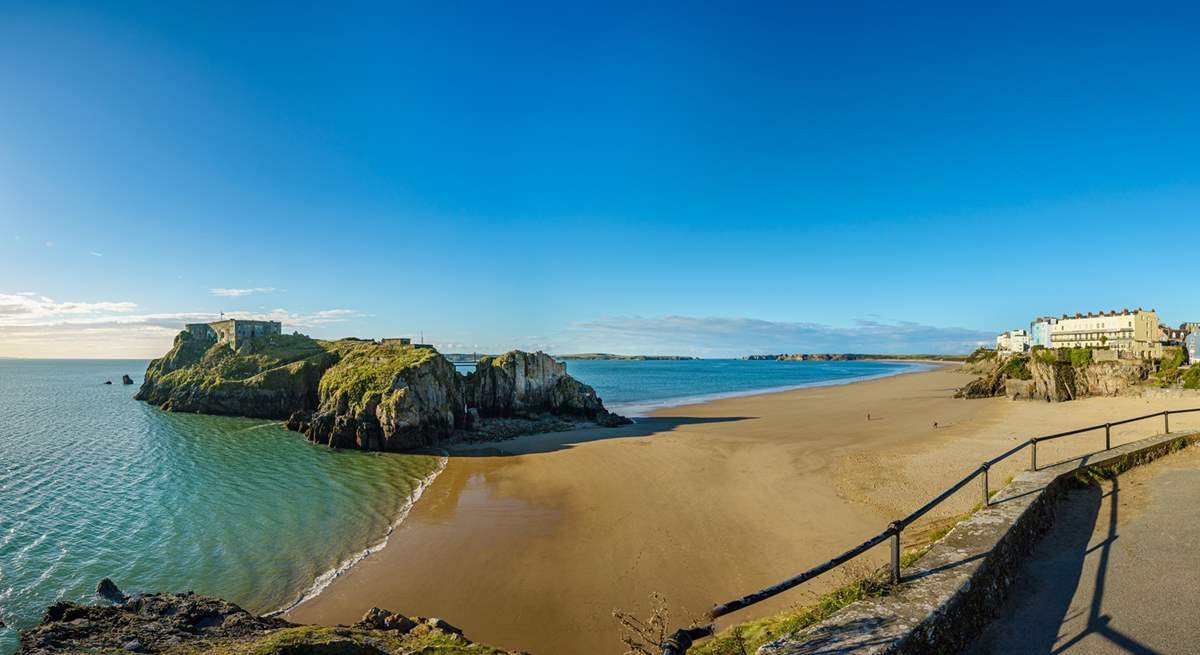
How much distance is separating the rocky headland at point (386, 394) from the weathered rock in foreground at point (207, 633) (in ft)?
71.1

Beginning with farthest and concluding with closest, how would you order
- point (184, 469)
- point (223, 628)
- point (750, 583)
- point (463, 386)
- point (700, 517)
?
point (463, 386), point (184, 469), point (700, 517), point (750, 583), point (223, 628)

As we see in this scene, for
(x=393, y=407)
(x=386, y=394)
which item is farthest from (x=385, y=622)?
(x=386, y=394)

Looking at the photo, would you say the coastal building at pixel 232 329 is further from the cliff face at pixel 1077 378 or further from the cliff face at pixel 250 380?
the cliff face at pixel 1077 378

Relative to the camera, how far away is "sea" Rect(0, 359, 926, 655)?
12.6 meters

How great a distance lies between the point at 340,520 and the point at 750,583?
1296 centimetres

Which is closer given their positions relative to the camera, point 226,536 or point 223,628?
point 223,628

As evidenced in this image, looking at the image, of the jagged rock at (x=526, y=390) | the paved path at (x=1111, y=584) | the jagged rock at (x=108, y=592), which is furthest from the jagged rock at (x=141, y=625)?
the jagged rock at (x=526, y=390)

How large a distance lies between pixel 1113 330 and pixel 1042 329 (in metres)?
23.5

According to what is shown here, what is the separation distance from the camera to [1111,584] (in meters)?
5.77

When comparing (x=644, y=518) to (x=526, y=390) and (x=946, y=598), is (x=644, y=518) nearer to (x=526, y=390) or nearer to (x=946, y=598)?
(x=946, y=598)

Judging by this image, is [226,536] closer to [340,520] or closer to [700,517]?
[340,520]

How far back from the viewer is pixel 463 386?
124 ft

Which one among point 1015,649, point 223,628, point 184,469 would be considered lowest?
point 184,469

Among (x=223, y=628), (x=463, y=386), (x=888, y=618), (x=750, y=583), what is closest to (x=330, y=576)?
(x=223, y=628)
